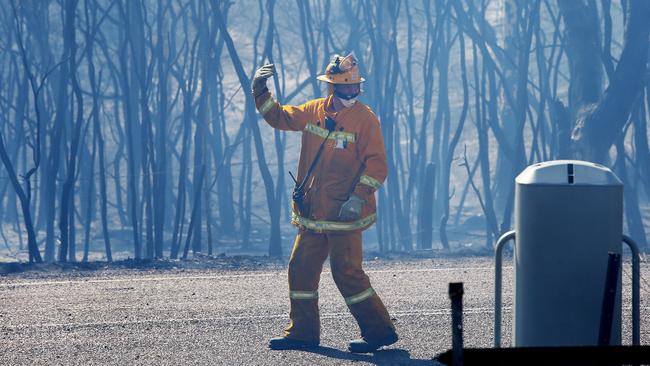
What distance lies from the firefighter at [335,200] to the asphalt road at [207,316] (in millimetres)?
218

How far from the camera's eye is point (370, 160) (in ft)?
21.4

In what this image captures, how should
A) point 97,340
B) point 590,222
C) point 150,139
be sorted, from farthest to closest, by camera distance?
point 150,139
point 97,340
point 590,222

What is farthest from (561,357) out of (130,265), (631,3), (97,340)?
(631,3)

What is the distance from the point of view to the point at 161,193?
46.0 ft

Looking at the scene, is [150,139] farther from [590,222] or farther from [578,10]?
[590,222]

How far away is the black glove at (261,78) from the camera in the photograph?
6.53 meters

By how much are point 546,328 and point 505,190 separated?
17862mm

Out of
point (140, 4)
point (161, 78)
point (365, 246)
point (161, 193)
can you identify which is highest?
point (140, 4)

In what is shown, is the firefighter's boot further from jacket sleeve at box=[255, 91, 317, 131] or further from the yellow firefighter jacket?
Result: jacket sleeve at box=[255, 91, 317, 131]

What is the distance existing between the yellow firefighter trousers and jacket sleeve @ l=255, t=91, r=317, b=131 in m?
0.69

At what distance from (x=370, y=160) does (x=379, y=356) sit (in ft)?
3.91

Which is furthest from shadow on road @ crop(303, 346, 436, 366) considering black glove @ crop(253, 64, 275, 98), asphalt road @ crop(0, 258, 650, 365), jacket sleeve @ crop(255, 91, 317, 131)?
black glove @ crop(253, 64, 275, 98)

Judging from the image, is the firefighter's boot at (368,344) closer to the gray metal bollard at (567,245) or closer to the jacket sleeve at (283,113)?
the jacket sleeve at (283,113)

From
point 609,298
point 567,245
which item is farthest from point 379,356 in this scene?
point 609,298
